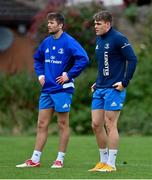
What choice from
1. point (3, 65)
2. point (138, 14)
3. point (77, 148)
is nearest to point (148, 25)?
point (138, 14)

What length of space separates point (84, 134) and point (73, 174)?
44.0 ft

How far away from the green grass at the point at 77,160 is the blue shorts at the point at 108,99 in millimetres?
881

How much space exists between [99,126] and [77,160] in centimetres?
222

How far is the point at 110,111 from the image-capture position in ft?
38.3

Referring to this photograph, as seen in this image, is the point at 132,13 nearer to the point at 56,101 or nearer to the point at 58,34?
the point at 58,34

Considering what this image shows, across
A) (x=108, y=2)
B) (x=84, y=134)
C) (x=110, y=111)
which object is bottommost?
(x=84, y=134)

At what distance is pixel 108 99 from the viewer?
11672mm

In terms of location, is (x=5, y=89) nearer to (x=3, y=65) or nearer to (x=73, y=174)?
(x=3, y=65)

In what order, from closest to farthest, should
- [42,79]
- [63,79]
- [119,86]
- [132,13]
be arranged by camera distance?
[119,86] → [63,79] → [42,79] → [132,13]

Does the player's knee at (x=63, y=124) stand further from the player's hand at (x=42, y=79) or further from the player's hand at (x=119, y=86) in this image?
the player's hand at (x=119, y=86)

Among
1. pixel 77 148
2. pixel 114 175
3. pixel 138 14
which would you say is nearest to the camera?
pixel 114 175

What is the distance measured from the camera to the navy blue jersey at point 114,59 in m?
11.6

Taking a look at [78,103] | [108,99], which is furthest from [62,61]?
[78,103]

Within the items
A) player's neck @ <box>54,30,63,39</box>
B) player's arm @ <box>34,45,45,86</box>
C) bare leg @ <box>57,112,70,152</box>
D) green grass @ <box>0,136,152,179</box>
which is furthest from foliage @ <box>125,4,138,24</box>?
bare leg @ <box>57,112,70,152</box>
